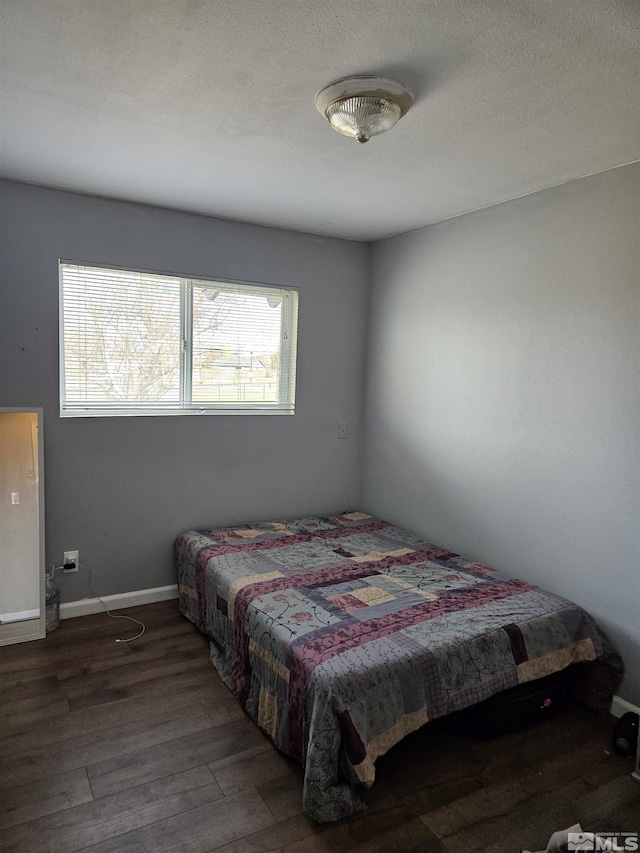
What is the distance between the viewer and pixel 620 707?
7.75 feet

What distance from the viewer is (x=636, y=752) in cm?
209

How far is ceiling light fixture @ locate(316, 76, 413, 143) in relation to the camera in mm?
1733

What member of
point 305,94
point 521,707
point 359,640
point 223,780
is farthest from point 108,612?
point 305,94

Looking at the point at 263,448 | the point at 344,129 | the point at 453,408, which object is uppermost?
the point at 344,129

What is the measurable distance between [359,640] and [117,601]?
1.81 m

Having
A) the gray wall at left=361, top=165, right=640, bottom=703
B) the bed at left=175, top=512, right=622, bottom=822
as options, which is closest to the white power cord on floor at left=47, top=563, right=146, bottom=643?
the bed at left=175, top=512, right=622, bottom=822

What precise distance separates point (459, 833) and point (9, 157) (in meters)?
3.23

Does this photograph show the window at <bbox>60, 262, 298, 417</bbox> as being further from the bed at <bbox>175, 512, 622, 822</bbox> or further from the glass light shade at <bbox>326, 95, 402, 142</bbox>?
the glass light shade at <bbox>326, 95, 402, 142</bbox>

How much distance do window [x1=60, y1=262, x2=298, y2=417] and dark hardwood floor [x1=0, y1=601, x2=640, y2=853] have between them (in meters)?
1.54

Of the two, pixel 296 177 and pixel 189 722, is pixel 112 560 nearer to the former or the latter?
pixel 189 722

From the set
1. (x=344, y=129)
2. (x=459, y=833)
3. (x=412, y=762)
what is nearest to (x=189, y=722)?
(x=412, y=762)

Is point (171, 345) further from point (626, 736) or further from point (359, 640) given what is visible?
point (626, 736)

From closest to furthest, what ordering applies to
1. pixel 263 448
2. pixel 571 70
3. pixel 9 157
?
pixel 571 70, pixel 9 157, pixel 263 448

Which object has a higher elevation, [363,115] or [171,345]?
[363,115]
